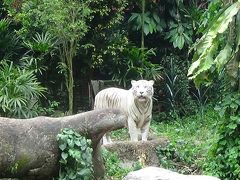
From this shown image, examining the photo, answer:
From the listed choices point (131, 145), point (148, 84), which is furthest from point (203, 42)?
point (131, 145)

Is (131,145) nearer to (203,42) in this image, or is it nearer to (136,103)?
(136,103)

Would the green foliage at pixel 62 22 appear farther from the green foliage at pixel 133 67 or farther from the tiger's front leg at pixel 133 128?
the tiger's front leg at pixel 133 128

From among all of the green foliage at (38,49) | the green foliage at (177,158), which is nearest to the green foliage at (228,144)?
the green foliage at (177,158)

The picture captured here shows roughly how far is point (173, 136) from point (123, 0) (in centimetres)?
352

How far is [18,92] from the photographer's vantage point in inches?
461

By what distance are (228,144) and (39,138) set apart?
2716mm

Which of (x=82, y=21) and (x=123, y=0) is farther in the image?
(x=123, y=0)

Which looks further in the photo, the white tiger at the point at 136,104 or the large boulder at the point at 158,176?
the white tiger at the point at 136,104

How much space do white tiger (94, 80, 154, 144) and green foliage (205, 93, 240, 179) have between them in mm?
1375

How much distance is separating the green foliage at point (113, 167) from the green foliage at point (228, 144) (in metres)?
1.20

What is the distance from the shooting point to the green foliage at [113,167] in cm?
862

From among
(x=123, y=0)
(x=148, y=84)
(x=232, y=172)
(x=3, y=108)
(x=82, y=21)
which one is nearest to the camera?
(x=232, y=172)

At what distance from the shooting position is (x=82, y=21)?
39.5ft

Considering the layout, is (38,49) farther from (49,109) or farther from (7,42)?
(49,109)
